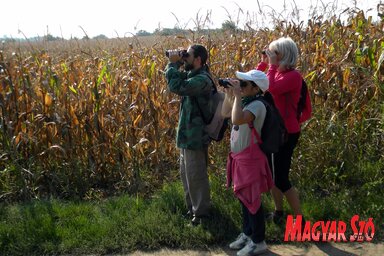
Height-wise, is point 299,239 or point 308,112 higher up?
point 308,112

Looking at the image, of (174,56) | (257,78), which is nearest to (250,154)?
(257,78)

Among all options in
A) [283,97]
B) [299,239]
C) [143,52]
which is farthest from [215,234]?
[143,52]

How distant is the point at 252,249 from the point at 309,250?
1.70 ft

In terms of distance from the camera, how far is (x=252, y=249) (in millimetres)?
3857

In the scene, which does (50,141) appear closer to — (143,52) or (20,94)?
(20,94)

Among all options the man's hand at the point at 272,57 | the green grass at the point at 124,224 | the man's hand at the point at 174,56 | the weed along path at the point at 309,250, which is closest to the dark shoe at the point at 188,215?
the green grass at the point at 124,224

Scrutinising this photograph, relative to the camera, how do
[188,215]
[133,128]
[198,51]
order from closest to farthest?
[198,51] → [188,215] → [133,128]

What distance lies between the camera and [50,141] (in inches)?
212

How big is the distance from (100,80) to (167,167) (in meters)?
1.33

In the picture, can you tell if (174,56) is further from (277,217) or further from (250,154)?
(277,217)

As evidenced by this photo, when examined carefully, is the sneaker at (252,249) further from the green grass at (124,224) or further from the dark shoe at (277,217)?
the dark shoe at (277,217)

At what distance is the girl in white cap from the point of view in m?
3.69

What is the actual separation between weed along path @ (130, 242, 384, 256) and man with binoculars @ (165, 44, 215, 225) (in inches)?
17.7

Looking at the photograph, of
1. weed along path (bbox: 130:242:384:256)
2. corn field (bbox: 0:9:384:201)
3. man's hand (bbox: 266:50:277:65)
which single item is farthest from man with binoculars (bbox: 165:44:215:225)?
corn field (bbox: 0:9:384:201)
